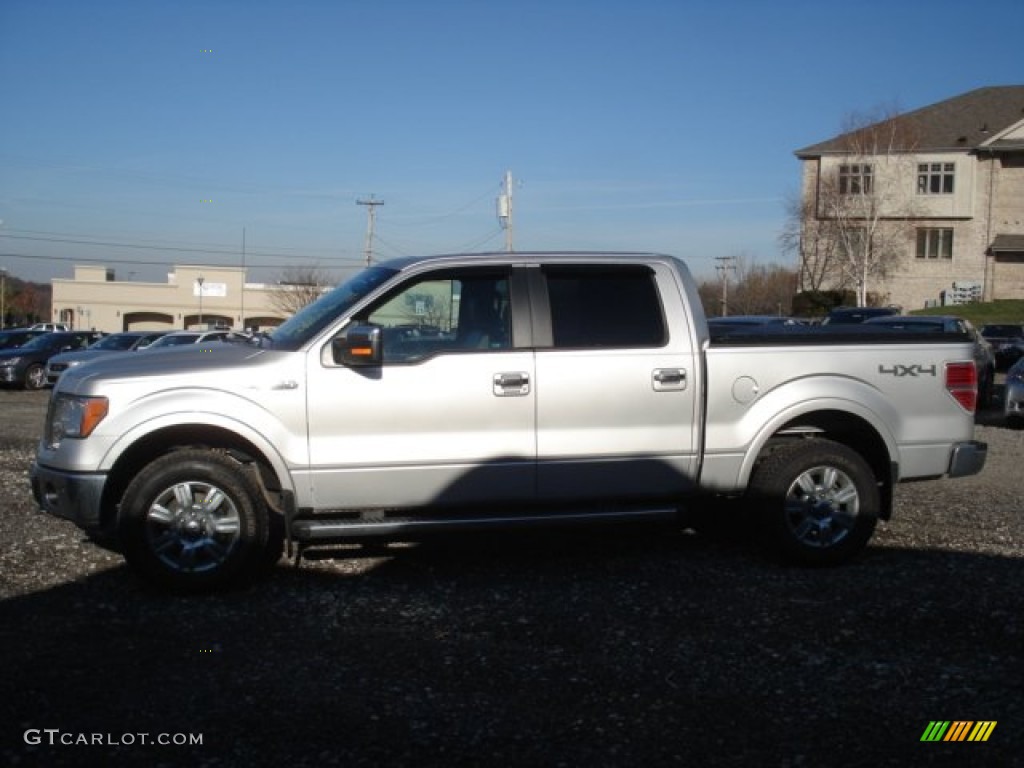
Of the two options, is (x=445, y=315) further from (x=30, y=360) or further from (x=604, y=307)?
(x=30, y=360)

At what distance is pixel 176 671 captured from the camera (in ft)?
15.8

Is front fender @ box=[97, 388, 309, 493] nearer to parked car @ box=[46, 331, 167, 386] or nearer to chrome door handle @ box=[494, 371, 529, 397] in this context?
chrome door handle @ box=[494, 371, 529, 397]

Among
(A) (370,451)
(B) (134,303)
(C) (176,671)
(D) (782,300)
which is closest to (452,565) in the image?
(A) (370,451)

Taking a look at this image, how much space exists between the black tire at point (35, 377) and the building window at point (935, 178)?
4079cm

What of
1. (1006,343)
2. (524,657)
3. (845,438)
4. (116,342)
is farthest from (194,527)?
(1006,343)

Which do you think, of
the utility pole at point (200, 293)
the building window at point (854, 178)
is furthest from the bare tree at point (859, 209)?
the utility pole at point (200, 293)

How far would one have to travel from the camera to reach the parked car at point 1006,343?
28531mm

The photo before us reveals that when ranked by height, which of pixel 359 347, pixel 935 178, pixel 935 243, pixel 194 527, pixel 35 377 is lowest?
pixel 35 377

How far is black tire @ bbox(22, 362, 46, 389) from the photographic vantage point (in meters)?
24.5

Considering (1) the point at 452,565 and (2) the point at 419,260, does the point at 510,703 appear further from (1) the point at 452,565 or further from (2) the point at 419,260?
(2) the point at 419,260

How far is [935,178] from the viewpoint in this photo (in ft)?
165

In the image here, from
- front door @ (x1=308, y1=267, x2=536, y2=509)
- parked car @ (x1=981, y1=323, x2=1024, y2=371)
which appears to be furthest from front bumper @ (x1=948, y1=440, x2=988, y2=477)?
parked car @ (x1=981, y1=323, x2=1024, y2=371)

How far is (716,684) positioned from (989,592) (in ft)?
7.78

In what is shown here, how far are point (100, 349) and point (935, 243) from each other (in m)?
40.9
